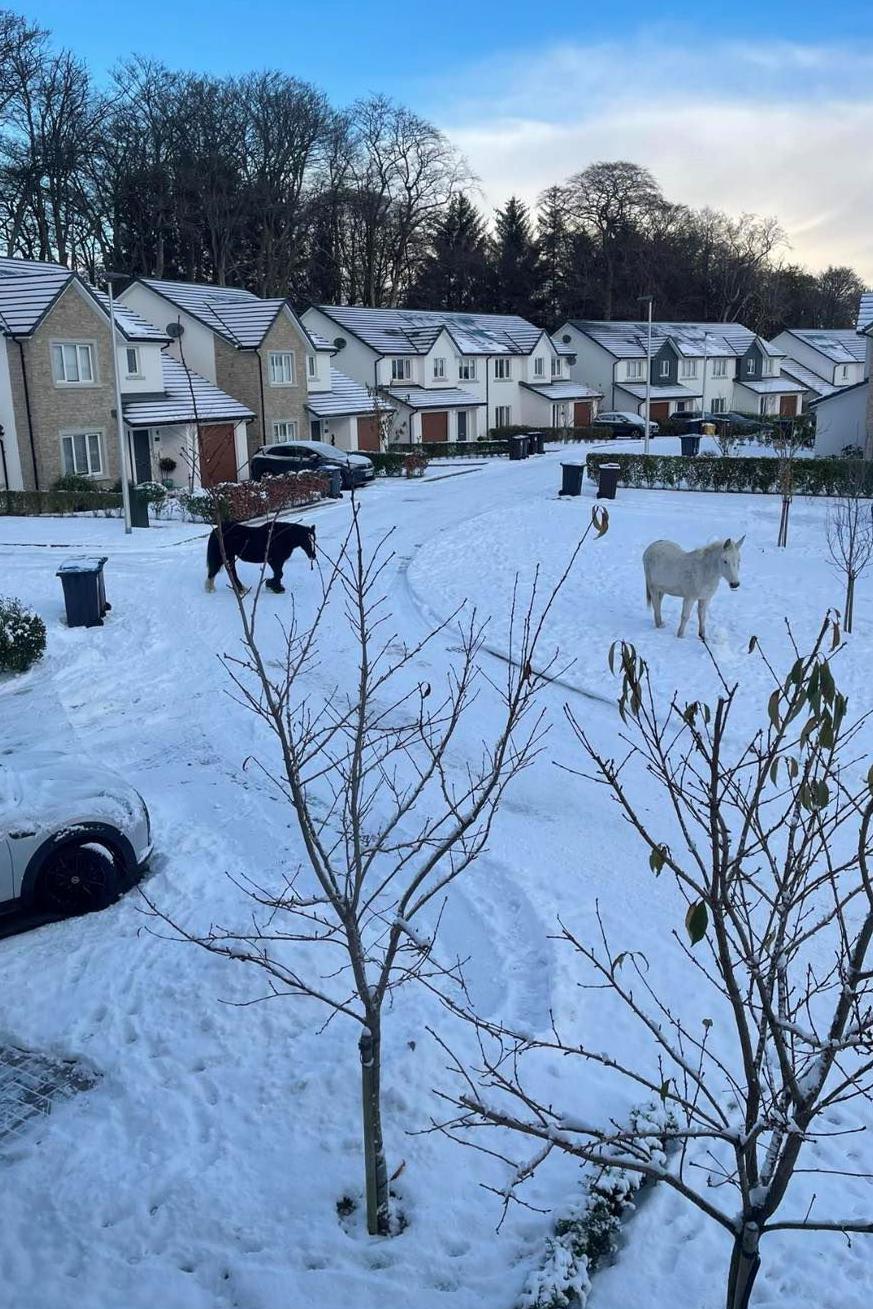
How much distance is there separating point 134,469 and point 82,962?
28769 millimetres

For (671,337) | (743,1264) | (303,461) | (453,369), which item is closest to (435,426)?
(453,369)

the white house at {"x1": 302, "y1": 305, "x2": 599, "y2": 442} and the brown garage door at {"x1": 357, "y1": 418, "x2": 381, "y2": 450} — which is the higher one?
the white house at {"x1": 302, "y1": 305, "x2": 599, "y2": 442}

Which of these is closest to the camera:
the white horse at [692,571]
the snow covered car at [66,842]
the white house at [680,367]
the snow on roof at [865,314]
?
the snow covered car at [66,842]

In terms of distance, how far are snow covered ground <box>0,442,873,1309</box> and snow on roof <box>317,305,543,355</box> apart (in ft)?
132

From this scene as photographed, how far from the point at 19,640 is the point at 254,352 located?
28959 mm

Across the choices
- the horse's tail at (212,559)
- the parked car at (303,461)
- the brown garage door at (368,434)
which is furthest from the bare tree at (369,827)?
the brown garage door at (368,434)

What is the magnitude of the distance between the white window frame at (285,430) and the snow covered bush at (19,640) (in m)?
28.3

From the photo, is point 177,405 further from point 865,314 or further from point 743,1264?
point 743,1264

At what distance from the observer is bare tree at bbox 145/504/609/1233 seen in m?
5.16

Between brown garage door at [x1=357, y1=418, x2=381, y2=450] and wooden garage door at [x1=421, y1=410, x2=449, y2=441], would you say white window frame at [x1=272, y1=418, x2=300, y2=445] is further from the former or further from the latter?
wooden garage door at [x1=421, y1=410, x2=449, y2=441]

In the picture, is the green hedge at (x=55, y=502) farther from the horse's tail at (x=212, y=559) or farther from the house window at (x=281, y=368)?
the house window at (x=281, y=368)

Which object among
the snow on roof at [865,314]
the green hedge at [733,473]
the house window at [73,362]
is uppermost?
the snow on roof at [865,314]

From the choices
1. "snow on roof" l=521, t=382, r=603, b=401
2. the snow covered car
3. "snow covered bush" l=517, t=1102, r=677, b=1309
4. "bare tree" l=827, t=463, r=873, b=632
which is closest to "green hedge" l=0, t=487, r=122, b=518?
"bare tree" l=827, t=463, r=873, b=632

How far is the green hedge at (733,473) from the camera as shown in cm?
2988
